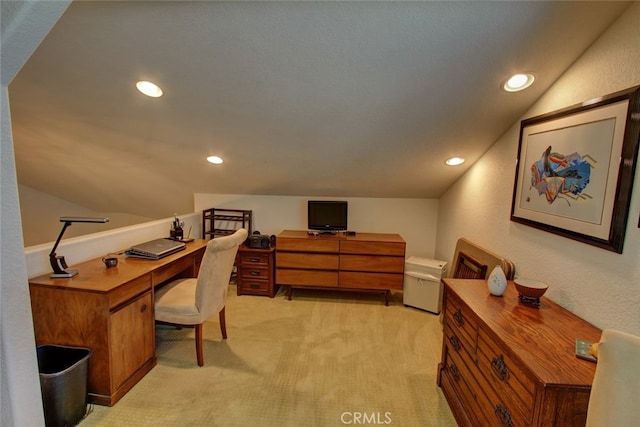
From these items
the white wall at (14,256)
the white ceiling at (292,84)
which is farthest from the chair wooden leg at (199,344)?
the white ceiling at (292,84)

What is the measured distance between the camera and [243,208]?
3867 millimetres

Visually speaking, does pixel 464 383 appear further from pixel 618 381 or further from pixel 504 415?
pixel 618 381

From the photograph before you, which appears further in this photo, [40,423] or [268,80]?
[268,80]

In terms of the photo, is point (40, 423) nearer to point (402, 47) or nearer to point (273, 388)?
point (273, 388)

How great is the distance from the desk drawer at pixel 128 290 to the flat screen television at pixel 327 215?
6.39 ft

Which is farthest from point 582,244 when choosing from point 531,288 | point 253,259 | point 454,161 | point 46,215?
point 46,215

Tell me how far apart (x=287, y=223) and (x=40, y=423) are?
2802 mm

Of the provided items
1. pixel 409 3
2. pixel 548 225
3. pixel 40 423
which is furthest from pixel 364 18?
pixel 40 423

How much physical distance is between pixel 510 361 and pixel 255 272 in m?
2.68

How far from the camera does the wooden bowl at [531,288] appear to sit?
154 cm

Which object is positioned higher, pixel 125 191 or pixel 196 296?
pixel 125 191

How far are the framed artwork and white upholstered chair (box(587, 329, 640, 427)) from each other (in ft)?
2.39

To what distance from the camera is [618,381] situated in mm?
768

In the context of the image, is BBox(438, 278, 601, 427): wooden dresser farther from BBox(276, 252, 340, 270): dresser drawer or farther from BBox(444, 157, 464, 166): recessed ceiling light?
BBox(276, 252, 340, 270): dresser drawer
